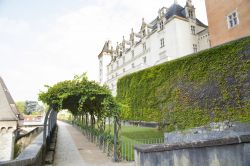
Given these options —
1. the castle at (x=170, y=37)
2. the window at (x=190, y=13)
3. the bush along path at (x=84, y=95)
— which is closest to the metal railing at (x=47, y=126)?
the bush along path at (x=84, y=95)

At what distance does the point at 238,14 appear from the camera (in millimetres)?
21281

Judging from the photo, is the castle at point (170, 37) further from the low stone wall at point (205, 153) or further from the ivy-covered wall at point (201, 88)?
the low stone wall at point (205, 153)

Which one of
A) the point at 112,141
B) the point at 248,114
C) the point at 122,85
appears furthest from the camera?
the point at 122,85

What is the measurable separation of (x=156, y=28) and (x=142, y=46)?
530cm

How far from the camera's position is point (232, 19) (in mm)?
22141

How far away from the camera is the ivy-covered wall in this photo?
1508cm

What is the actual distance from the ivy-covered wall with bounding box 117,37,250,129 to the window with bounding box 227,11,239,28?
7362 mm

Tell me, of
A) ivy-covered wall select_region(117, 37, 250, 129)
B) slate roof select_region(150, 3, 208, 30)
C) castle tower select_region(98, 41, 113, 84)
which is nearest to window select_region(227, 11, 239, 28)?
ivy-covered wall select_region(117, 37, 250, 129)

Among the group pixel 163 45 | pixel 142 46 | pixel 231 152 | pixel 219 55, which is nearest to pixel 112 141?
pixel 231 152

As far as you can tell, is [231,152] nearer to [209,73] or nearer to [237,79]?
[237,79]

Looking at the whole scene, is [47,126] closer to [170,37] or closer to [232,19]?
[232,19]

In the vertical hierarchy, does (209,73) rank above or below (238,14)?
below

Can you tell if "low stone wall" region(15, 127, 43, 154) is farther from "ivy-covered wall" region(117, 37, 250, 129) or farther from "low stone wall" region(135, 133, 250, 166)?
"low stone wall" region(135, 133, 250, 166)

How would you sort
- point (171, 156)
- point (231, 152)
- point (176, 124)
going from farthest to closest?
1. point (176, 124)
2. point (171, 156)
3. point (231, 152)
